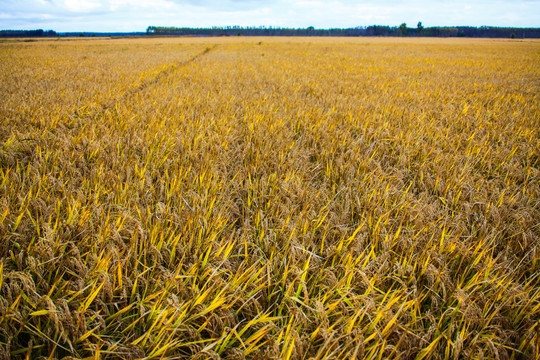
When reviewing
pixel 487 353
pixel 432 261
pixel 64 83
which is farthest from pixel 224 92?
pixel 487 353

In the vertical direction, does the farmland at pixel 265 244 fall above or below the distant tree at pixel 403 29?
below

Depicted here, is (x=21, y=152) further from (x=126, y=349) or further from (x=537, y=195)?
(x=537, y=195)

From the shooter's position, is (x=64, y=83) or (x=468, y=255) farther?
(x=64, y=83)

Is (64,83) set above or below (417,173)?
above

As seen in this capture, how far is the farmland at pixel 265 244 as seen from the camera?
956 mm

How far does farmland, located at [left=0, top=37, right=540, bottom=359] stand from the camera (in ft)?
3.14

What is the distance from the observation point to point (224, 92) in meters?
5.60

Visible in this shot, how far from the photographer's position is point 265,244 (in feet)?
4.50

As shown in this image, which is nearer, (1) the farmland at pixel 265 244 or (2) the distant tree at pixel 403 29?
(1) the farmland at pixel 265 244

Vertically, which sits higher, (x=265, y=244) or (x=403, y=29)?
(x=403, y=29)

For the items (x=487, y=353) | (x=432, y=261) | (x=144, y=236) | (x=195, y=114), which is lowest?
(x=487, y=353)

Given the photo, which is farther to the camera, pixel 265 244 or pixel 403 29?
pixel 403 29


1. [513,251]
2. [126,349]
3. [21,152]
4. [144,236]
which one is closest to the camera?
[126,349]

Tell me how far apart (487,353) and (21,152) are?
11.6 ft
